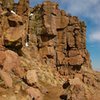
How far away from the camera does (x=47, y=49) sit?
3145 inches

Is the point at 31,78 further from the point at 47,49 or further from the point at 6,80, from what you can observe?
the point at 47,49

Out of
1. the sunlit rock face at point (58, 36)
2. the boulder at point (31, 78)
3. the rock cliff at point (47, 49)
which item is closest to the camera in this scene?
the boulder at point (31, 78)

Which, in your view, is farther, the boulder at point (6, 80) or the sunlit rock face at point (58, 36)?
the sunlit rock face at point (58, 36)

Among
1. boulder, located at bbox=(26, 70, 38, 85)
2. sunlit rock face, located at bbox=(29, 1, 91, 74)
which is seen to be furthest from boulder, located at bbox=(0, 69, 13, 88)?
sunlit rock face, located at bbox=(29, 1, 91, 74)

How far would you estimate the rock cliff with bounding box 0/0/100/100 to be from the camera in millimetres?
43375

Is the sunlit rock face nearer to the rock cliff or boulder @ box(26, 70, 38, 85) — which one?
the rock cliff

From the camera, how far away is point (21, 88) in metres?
36.8

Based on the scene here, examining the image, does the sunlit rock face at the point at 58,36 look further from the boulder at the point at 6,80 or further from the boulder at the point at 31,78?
the boulder at the point at 6,80

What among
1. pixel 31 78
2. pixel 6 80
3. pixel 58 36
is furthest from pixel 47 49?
pixel 6 80

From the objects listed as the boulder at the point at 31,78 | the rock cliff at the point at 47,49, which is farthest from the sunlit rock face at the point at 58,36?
the boulder at the point at 31,78

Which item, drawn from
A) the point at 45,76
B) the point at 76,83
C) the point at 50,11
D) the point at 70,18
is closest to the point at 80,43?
the point at 70,18

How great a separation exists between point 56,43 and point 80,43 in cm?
1058

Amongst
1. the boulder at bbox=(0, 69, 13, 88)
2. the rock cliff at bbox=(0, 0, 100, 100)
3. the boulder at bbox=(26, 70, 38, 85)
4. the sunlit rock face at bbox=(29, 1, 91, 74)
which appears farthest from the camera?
the sunlit rock face at bbox=(29, 1, 91, 74)

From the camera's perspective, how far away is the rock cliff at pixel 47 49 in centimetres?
4338
